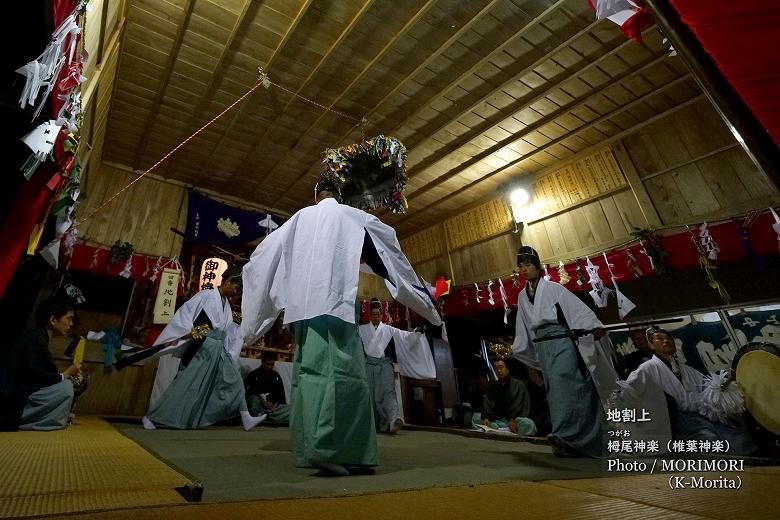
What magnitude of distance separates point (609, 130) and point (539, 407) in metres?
5.81

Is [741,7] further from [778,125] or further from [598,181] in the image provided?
[598,181]

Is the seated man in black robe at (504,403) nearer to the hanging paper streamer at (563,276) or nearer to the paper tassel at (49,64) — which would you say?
the hanging paper streamer at (563,276)

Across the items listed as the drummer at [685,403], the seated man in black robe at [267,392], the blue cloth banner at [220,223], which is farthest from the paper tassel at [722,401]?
the blue cloth banner at [220,223]

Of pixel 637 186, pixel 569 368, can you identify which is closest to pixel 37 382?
pixel 569 368

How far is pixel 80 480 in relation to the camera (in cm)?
135

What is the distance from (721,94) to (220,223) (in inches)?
352

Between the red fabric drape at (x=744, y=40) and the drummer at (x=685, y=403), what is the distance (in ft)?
9.88

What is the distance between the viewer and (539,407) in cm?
632

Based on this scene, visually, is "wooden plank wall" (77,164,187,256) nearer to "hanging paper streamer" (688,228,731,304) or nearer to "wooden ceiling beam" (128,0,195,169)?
"wooden ceiling beam" (128,0,195,169)

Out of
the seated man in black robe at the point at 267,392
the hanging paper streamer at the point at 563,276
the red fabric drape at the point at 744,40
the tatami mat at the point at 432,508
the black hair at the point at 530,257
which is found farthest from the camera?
the hanging paper streamer at the point at 563,276

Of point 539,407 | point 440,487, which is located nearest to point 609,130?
point 539,407

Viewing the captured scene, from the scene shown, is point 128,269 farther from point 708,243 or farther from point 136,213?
point 708,243

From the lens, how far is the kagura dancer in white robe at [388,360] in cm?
586

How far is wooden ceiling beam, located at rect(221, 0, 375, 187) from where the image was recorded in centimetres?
500
